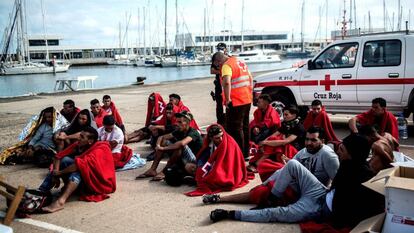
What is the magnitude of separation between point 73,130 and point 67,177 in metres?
2.12

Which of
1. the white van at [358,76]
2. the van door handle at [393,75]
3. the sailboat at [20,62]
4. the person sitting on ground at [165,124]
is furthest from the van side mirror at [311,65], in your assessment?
the sailboat at [20,62]

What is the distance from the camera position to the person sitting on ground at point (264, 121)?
8133mm

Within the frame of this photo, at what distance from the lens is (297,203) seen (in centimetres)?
482

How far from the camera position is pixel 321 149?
17.4 feet

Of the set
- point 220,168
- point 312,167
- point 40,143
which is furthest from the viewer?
point 40,143

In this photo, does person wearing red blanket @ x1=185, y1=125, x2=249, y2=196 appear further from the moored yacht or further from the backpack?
the moored yacht

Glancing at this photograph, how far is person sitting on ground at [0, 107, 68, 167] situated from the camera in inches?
314

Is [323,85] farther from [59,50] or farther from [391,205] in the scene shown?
[59,50]

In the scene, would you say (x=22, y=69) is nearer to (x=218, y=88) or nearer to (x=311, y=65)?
(x=311, y=65)

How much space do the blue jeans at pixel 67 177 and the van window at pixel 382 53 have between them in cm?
664

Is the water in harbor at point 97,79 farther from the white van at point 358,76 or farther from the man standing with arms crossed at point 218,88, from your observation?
the man standing with arms crossed at point 218,88

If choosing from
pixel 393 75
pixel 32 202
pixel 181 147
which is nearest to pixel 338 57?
pixel 393 75

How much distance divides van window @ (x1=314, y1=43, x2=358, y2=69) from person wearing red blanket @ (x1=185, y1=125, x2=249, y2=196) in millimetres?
4763

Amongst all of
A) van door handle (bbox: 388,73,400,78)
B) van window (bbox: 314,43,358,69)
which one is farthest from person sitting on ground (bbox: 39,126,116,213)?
van door handle (bbox: 388,73,400,78)
